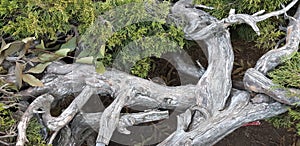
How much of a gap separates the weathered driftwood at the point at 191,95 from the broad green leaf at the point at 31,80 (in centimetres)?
8

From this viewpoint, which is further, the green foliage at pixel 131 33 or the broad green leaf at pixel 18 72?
the green foliage at pixel 131 33

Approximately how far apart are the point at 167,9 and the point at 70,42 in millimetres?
446

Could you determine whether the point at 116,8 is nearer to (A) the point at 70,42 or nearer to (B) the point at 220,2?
(A) the point at 70,42

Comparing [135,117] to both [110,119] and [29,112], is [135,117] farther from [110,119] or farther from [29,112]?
[29,112]

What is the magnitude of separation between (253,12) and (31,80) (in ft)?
3.34

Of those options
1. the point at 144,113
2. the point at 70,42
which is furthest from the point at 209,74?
the point at 70,42

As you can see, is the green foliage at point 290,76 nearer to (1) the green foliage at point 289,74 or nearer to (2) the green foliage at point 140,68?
(1) the green foliage at point 289,74

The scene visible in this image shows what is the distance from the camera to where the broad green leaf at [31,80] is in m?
1.62

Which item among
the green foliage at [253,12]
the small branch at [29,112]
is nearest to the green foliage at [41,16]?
the small branch at [29,112]

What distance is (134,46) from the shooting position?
1815mm

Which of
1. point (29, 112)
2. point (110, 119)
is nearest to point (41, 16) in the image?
point (29, 112)

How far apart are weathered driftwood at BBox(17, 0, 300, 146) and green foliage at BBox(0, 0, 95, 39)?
0.17 meters

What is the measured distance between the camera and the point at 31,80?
163 centimetres

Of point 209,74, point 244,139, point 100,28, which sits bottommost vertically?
point 244,139
